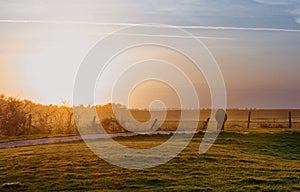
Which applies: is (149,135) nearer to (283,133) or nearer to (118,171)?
(283,133)

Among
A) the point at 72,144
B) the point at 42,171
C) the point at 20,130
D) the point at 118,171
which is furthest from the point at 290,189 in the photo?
the point at 20,130

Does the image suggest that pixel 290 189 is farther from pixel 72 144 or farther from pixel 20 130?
pixel 20 130

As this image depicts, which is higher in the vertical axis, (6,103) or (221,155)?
(6,103)

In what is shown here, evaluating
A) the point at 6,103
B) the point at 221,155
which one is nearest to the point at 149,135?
the point at 221,155

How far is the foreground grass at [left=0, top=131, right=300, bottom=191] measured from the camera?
19.0 metres

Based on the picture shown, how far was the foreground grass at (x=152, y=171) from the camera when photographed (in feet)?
62.2

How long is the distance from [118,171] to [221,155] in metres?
6.80

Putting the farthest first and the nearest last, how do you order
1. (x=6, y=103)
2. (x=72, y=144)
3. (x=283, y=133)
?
(x=6, y=103) < (x=283, y=133) < (x=72, y=144)

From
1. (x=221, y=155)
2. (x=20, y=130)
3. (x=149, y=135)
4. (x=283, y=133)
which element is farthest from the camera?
(x=20, y=130)

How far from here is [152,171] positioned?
70.0ft

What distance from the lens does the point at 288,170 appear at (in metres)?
22.9

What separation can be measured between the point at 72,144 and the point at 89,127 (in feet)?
38.3

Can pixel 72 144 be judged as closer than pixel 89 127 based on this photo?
Yes

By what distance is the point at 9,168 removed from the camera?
2200 centimetres
